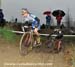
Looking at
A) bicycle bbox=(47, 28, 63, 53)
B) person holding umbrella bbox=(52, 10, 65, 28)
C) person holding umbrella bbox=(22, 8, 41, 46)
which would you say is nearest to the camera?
person holding umbrella bbox=(22, 8, 41, 46)

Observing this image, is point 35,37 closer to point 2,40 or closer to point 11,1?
point 2,40

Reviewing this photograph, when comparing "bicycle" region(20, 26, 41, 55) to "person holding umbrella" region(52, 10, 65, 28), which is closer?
"bicycle" region(20, 26, 41, 55)

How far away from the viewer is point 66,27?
62.6 ft

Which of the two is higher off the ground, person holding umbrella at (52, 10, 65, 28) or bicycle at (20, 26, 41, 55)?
person holding umbrella at (52, 10, 65, 28)

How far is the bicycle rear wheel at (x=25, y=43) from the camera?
1703cm

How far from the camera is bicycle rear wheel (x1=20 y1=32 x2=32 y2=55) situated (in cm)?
1703

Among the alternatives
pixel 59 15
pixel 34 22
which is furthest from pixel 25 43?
pixel 59 15

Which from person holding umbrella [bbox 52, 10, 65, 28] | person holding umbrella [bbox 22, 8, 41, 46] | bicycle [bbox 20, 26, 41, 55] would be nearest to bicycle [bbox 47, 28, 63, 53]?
person holding umbrella [bbox 22, 8, 41, 46]

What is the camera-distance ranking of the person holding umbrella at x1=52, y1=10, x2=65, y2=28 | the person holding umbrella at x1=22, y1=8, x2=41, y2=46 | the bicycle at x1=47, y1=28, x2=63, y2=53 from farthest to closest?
1. the person holding umbrella at x1=52, y1=10, x2=65, y2=28
2. the bicycle at x1=47, y1=28, x2=63, y2=53
3. the person holding umbrella at x1=22, y1=8, x2=41, y2=46

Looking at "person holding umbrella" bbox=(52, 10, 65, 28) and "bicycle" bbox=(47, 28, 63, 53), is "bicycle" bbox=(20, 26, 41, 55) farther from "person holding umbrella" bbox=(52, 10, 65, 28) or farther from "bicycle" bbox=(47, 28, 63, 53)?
"person holding umbrella" bbox=(52, 10, 65, 28)

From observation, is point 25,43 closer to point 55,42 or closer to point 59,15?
point 55,42

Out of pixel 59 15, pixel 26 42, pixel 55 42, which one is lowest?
pixel 55 42

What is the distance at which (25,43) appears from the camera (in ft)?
55.8

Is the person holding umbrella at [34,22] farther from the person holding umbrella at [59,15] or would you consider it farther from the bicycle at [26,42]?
the person holding umbrella at [59,15]
